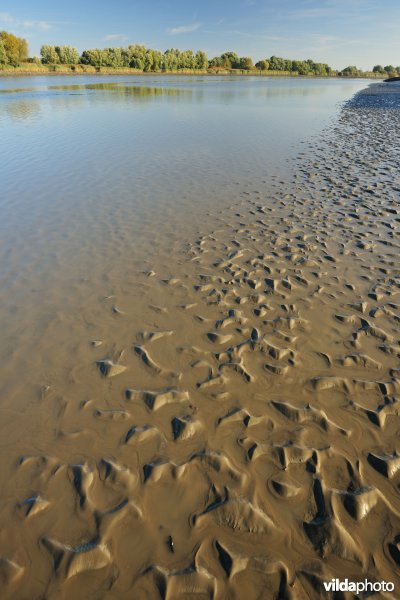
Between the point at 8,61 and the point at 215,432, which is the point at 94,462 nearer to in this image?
the point at 215,432

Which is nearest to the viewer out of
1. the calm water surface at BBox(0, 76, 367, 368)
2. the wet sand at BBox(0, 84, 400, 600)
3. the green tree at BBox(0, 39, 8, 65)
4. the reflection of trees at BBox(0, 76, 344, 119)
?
the wet sand at BBox(0, 84, 400, 600)

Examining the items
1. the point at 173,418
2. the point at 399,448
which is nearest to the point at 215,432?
the point at 173,418

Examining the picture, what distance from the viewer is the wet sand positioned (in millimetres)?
3732

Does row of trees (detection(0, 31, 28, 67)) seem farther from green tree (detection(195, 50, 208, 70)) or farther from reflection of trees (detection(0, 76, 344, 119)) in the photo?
green tree (detection(195, 50, 208, 70))

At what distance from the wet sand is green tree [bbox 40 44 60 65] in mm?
179279

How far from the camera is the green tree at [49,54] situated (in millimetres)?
142250

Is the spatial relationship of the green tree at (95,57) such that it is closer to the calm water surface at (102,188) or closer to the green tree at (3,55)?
the green tree at (3,55)

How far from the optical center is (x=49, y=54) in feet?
470

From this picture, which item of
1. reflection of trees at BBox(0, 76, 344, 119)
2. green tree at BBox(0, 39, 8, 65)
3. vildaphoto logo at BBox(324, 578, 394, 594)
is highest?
green tree at BBox(0, 39, 8, 65)

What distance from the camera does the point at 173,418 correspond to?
5.39 metres

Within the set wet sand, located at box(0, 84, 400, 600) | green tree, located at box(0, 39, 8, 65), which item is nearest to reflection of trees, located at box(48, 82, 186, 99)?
green tree, located at box(0, 39, 8, 65)

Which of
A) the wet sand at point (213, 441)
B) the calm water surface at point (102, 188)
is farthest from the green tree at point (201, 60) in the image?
the wet sand at point (213, 441)

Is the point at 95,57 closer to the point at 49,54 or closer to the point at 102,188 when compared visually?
the point at 49,54

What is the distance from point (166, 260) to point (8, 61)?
146847 millimetres
